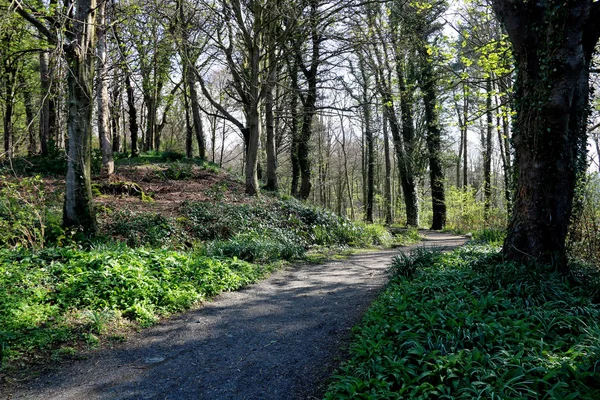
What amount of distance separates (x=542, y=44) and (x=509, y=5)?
2.73 ft

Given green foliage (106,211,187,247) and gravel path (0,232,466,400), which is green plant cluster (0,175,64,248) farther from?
gravel path (0,232,466,400)

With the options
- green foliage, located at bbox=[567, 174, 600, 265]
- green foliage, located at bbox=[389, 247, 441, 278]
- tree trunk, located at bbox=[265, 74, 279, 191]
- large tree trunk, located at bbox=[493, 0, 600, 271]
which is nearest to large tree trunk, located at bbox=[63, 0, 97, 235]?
green foliage, located at bbox=[389, 247, 441, 278]

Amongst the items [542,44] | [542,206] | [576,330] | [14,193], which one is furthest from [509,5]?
[14,193]

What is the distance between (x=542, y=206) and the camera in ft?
16.8

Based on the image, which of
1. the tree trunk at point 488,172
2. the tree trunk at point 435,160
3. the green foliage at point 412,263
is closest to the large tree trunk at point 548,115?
the green foliage at point 412,263

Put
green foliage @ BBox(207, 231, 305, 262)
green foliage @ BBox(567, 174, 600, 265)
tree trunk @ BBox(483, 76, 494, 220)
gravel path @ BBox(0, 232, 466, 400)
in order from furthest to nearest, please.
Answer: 1. tree trunk @ BBox(483, 76, 494, 220)
2. green foliage @ BBox(207, 231, 305, 262)
3. green foliage @ BBox(567, 174, 600, 265)
4. gravel path @ BBox(0, 232, 466, 400)

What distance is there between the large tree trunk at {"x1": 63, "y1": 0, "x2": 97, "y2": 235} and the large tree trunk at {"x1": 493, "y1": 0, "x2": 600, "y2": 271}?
7.27 m

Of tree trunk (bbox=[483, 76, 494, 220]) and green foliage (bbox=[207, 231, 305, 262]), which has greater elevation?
tree trunk (bbox=[483, 76, 494, 220])

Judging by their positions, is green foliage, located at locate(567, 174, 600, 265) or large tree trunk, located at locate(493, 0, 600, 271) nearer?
large tree trunk, located at locate(493, 0, 600, 271)

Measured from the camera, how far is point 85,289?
474 cm

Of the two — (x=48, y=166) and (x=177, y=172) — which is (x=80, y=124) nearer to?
(x=177, y=172)

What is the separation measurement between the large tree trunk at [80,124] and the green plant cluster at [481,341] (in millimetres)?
5815

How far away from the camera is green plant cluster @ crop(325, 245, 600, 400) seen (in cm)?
263

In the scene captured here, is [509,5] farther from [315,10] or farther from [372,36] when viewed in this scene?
[315,10]
